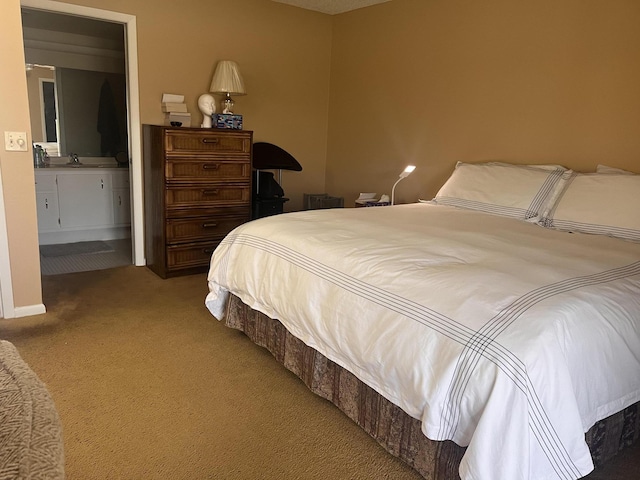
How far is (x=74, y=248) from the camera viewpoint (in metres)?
4.75

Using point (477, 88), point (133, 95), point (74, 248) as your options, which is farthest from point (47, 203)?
point (477, 88)

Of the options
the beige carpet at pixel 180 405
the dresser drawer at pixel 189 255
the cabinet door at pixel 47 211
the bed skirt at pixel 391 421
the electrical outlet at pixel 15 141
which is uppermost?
the electrical outlet at pixel 15 141

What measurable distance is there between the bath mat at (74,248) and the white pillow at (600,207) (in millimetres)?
3947

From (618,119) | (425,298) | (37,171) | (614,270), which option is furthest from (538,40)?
(37,171)

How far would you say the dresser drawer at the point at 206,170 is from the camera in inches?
143

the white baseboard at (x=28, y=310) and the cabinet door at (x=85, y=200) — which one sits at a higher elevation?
the cabinet door at (x=85, y=200)

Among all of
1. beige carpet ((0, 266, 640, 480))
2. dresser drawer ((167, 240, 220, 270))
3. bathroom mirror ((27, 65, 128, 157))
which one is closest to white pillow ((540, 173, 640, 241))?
beige carpet ((0, 266, 640, 480))

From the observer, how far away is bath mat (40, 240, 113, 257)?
454 centimetres

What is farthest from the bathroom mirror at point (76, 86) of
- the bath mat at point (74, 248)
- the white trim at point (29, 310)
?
the white trim at point (29, 310)

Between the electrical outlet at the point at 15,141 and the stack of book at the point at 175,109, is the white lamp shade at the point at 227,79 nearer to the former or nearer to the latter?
the stack of book at the point at 175,109

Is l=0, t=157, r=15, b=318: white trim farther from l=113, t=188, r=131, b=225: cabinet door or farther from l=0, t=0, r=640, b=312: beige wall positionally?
l=113, t=188, r=131, b=225: cabinet door

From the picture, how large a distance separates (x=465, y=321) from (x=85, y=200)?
180 inches

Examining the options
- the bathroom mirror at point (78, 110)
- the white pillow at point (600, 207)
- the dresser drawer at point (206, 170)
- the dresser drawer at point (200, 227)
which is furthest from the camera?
the bathroom mirror at point (78, 110)

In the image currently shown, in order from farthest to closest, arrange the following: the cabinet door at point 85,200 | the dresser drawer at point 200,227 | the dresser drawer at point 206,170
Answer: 1. the cabinet door at point 85,200
2. the dresser drawer at point 200,227
3. the dresser drawer at point 206,170
